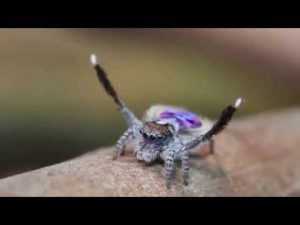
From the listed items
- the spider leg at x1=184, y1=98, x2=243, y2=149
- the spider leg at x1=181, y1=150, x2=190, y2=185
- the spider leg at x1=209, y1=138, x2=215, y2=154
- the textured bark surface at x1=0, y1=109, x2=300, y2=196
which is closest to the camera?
the textured bark surface at x1=0, y1=109, x2=300, y2=196

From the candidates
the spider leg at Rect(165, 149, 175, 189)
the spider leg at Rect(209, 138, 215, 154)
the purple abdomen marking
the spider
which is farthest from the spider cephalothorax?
the spider leg at Rect(209, 138, 215, 154)

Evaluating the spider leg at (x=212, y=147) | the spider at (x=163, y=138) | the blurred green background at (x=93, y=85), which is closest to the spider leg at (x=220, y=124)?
the spider at (x=163, y=138)

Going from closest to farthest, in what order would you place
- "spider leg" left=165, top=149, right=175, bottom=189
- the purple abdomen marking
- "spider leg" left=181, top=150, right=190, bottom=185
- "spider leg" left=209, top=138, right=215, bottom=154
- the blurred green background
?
"spider leg" left=165, top=149, right=175, bottom=189 < "spider leg" left=181, top=150, right=190, bottom=185 < the purple abdomen marking < "spider leg" left=209, top=138, right=215, bottom=154 < the blurred green background

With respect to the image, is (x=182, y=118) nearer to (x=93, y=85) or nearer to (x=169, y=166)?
(x=169, y=166)

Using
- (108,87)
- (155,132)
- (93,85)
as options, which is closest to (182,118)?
(155,132)

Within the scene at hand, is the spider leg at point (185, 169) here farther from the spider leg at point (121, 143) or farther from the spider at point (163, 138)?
the spider leg at point (121, 143)

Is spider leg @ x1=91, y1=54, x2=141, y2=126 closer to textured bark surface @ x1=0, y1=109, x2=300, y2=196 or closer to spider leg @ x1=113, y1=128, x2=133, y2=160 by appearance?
spider leg @ x1=113, y1=128, x2=133, y2=160
